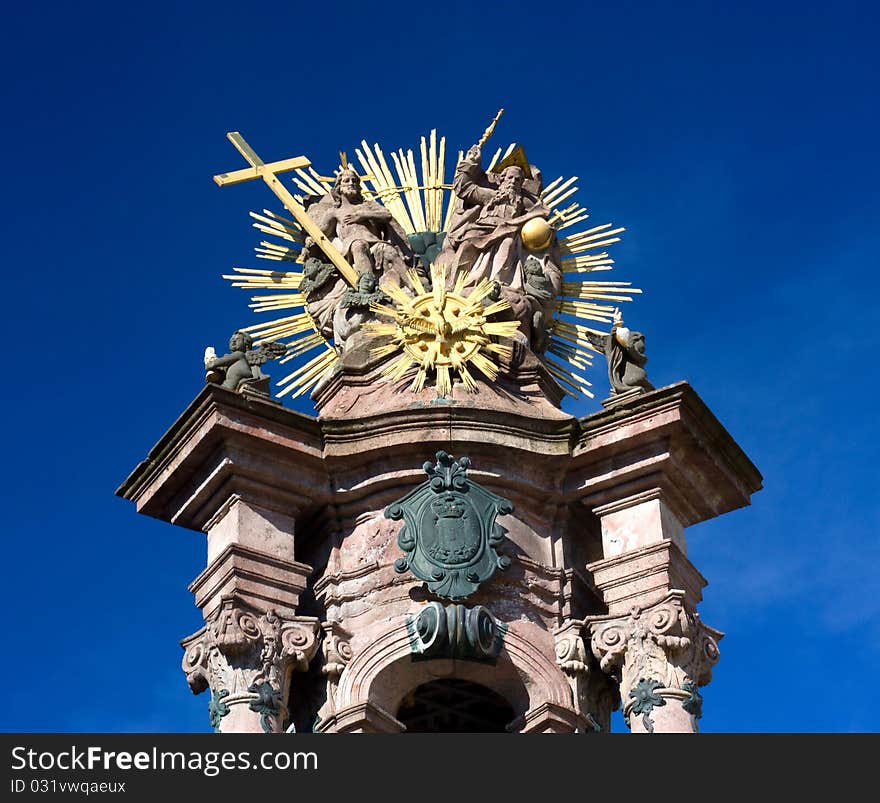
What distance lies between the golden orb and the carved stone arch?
15.3ft

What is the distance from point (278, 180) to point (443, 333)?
3.43 metres

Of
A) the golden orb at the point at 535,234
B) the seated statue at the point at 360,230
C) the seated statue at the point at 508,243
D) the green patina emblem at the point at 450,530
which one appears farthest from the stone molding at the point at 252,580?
the golden orb at the point at 535,234

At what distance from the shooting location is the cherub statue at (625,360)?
72.7ft

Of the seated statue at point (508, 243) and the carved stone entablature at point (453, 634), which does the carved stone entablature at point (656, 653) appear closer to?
the carved stone entablature at point (453, 634)

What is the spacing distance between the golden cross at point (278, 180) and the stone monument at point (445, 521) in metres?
0.82

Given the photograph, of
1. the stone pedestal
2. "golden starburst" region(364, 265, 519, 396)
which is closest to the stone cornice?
the stone pedestal

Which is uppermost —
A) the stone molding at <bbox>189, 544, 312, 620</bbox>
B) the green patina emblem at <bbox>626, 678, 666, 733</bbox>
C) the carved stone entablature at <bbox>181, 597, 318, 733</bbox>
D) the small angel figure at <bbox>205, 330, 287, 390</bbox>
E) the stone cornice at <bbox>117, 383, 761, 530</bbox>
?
the small angel figure at <bbox>205, 330, 287, 390</bbox>

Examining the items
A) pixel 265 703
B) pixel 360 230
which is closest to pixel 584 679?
pixel 265 703

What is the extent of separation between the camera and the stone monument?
2053cm

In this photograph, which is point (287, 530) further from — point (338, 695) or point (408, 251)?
point (408, 251)

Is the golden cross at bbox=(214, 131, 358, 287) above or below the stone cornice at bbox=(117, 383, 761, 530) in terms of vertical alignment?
above

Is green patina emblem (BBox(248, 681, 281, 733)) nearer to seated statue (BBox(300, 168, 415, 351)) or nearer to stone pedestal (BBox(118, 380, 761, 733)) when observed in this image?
stone pedestal (BBox(118, 380, 761, 733))

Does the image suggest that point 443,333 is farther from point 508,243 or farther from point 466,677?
point 466,677

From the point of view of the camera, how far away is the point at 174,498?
71.7 feet
